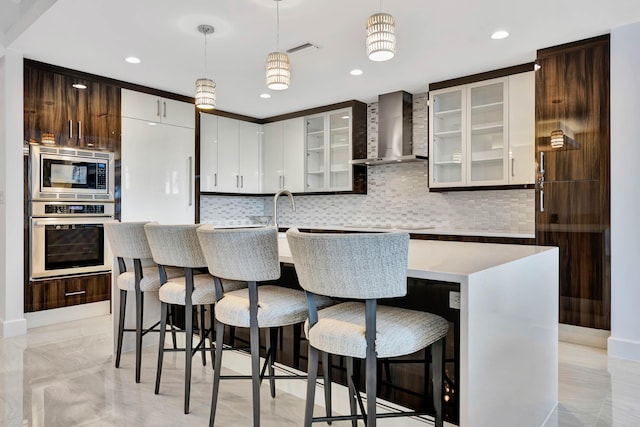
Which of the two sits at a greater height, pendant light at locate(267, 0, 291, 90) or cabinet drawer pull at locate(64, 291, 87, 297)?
pendant light at locate(267, 0, 291, 90)

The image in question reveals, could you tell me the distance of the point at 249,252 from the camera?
177 centimetres

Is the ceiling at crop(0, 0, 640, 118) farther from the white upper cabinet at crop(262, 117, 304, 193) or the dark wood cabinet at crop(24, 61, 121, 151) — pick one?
the white upper cabinet at crop(262, 117, 304, 193)

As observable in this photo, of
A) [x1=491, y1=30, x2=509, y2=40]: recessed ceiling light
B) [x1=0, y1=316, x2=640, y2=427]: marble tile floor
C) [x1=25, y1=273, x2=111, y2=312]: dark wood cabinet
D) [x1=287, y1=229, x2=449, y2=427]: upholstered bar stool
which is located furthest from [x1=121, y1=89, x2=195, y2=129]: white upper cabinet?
[x1=287, y1=229, x2=449, y2=427]: upholstered bar stool

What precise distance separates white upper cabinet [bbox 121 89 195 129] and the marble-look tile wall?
4.45 feet

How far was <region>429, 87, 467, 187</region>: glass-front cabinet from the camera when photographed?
173 inches

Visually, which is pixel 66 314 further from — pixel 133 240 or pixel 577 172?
pixel 577 172

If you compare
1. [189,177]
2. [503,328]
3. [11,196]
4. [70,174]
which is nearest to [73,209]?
[70,174]

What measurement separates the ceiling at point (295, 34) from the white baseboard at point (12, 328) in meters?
2.37

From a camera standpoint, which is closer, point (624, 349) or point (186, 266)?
point (186, 266)

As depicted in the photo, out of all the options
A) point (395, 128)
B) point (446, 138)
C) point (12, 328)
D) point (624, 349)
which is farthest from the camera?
point (395, 128)

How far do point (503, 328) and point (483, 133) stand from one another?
3.02m

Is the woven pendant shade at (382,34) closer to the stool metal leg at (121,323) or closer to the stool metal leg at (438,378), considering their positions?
the stool metal leg at (438,378)

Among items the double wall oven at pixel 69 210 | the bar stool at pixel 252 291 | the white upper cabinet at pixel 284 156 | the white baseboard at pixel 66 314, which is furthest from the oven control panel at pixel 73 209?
the bar stool at pixel 252 291

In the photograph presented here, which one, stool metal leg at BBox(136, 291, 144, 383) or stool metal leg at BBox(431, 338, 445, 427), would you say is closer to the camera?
stool metal leg at BBox(431, 338, 445, 427)
